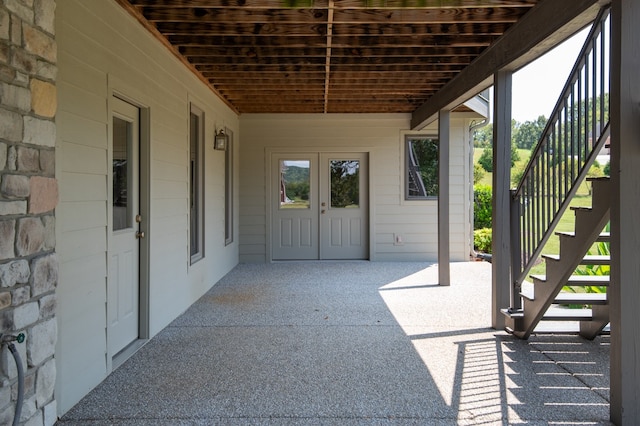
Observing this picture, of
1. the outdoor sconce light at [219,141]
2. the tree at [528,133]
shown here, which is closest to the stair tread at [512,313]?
the outdoor sconce light at [219,141]

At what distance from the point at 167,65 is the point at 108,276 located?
2.23 m

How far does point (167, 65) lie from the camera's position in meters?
4.43

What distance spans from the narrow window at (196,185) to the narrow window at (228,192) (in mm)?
1592

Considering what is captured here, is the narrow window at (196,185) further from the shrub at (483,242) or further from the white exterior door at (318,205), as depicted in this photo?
the shrub at (483,242)

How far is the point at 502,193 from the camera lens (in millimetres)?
4188

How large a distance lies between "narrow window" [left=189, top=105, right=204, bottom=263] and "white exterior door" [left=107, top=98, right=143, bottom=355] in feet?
5.56

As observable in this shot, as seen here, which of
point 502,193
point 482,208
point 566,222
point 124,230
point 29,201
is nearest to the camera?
point 29,201

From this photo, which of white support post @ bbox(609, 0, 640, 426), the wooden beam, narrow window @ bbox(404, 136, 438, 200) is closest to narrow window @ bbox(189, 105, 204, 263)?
the wooden beam

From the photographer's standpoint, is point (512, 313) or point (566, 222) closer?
point (512, 313)

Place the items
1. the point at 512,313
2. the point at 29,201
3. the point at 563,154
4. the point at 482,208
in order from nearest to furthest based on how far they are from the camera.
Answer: the point at 29,201 < the point at 563,154 < the point at 512,313 < the point at 482,208

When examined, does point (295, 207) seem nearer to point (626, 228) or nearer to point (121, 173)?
point (121, 173)

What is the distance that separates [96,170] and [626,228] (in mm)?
3070

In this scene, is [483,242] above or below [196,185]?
below

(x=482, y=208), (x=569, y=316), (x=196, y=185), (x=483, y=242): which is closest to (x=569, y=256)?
(x=569, y=316)
